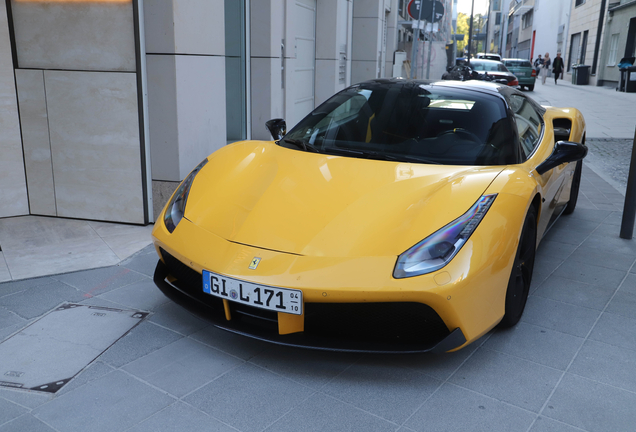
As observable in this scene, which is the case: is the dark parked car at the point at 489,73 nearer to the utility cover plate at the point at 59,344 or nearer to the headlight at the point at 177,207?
the headlight at the point at 177,207

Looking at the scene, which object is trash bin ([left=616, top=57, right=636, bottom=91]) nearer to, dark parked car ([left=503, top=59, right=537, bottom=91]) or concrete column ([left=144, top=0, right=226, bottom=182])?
dark parked car ([left=503, top=59, right=537, bottom=91])

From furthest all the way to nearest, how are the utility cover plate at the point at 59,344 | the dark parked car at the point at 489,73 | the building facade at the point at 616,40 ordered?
1. the building facade at the point at 616,40
2. the dark parked car at the point at 489,73
3. the utility cover plate at the point at 59,344

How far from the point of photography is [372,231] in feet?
7.89

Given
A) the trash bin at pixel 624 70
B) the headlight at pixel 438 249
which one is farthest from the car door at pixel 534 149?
the trash bin at pixel 624 70

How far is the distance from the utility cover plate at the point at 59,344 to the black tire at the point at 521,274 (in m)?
1.89

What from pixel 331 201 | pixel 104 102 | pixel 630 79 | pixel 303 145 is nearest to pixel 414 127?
pixel 303 145

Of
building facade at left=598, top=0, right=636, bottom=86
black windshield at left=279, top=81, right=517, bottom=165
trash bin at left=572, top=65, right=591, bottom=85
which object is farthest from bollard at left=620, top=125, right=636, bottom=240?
trash bin at left=572, top=65, right=591, bottom=85

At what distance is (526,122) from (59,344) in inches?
119

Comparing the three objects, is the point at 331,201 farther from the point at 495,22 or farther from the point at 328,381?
the point at 495,22

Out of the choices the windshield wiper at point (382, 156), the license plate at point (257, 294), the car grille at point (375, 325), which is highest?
the windshield wiper at point (382, 156)

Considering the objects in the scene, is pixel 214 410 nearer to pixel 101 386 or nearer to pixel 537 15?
pixel 101 386

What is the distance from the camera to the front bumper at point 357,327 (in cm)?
228

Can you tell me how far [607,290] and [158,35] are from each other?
3.88 metres

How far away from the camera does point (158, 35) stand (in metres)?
4.62
